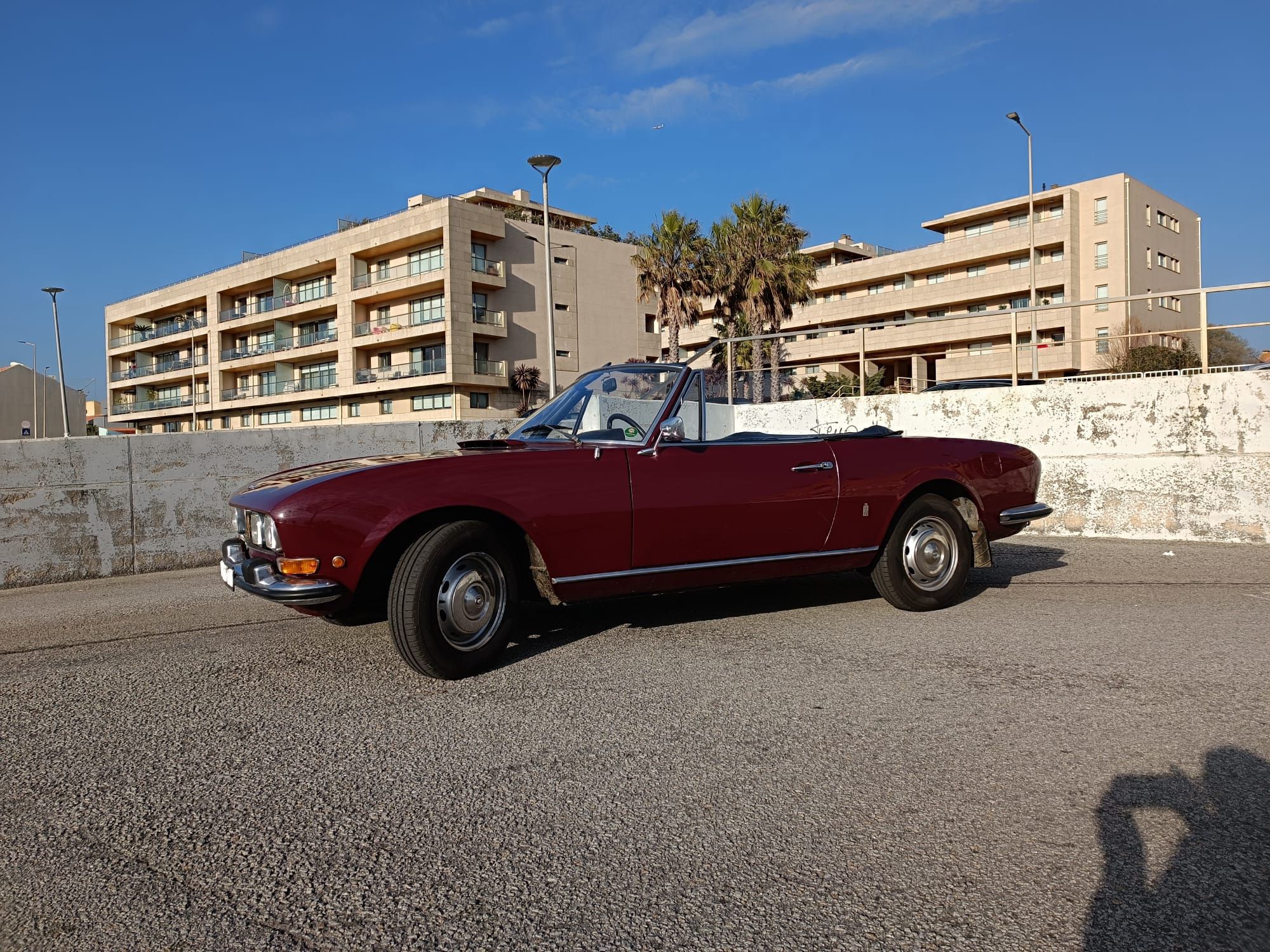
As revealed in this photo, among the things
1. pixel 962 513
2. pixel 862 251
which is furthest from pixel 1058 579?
pixel 862 251

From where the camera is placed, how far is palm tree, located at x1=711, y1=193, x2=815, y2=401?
3706cm

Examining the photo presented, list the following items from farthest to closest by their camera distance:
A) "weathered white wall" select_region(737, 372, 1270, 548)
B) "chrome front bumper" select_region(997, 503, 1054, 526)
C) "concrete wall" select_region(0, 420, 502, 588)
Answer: "weathered white wall" select_region(737, 372, 1270, 548), "concrete wall" select_region(0, 420, 502, 588), "chrome front bumper" select_region(997, 503, 1054, 526)

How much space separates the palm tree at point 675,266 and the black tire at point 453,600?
36.1 metres

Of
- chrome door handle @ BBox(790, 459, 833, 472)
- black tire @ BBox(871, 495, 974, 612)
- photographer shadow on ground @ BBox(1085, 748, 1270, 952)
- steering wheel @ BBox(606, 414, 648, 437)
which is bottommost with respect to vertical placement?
photographer shadow on ground @ BBox(1085, 748, 1270, 952)

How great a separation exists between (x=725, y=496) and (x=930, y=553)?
161 cm

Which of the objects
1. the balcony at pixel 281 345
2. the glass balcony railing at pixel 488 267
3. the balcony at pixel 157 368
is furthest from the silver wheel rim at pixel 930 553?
the balcony at pixel 157 368

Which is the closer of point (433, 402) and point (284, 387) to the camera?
point (433, 402)

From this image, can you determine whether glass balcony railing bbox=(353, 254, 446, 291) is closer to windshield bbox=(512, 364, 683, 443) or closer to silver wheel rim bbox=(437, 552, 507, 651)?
windshield bbox=(512, 364, 683, 443)

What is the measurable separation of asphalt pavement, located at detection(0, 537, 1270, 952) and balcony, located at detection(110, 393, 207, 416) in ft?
228

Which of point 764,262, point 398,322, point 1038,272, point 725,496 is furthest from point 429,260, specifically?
point 725,496

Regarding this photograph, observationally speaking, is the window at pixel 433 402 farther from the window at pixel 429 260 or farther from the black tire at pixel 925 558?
the black tire at pixel 925 558

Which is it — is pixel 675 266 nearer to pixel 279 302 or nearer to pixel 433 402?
pixel 433 402

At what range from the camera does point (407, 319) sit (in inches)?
1988

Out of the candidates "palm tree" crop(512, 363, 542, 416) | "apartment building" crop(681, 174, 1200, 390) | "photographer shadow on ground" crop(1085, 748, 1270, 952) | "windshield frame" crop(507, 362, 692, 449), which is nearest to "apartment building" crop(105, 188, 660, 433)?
"palm tree" crop(512, 363, 542, 416)
